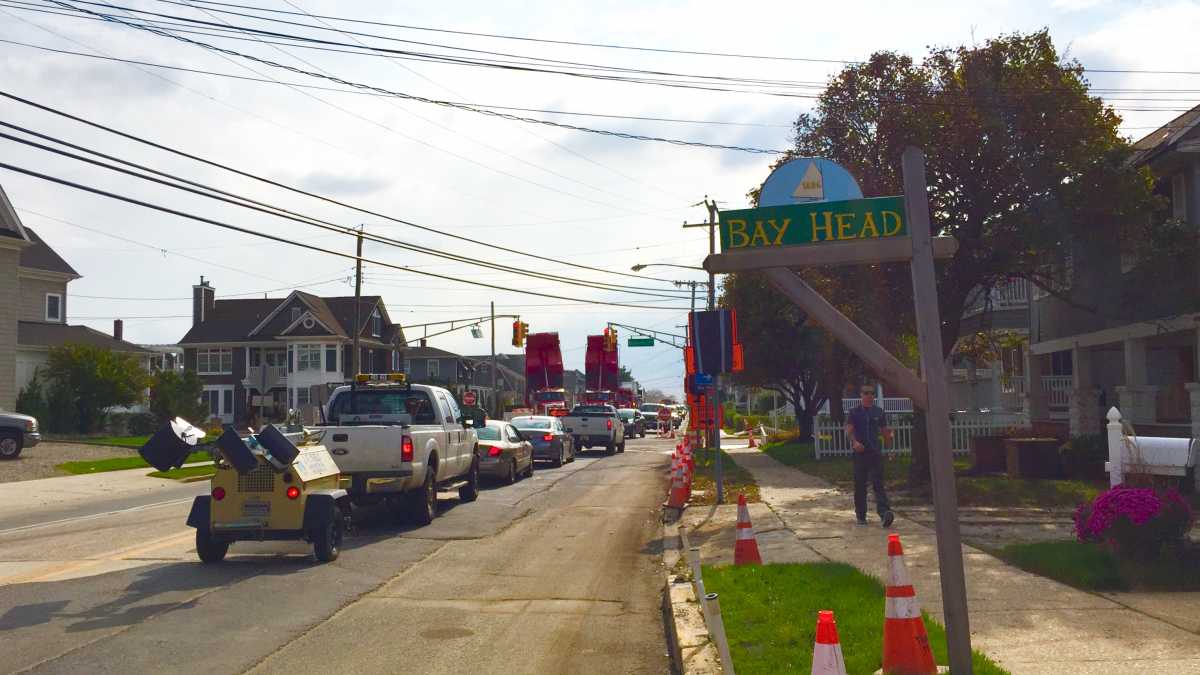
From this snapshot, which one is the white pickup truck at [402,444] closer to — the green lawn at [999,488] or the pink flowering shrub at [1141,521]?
the green lawn at [999,488]

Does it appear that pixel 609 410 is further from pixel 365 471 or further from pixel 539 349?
pixel 365 471

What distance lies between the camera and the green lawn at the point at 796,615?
6.94 m

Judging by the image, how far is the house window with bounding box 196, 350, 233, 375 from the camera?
2645 inches

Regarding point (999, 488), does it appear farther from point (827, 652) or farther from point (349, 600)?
point (827, 652)

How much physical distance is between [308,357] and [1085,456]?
50906 millimetres

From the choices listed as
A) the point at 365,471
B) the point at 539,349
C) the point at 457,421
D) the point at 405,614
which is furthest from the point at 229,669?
the point at 539,349

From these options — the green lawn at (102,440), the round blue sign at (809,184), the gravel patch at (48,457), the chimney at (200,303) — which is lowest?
the gravel patch at (48,457)

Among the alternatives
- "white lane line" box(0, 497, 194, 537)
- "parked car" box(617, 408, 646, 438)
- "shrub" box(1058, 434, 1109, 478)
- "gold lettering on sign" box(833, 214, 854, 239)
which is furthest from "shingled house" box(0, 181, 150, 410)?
"gold lettering on sign" box(833, 214, 854, 239)

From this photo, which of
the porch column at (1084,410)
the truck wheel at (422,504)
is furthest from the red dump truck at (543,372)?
the truck wheel at (422,504)

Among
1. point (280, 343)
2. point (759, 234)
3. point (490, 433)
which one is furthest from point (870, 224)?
point (280, 343)

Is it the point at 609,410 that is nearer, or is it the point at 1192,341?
the point at 1192,341

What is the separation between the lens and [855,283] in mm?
19188

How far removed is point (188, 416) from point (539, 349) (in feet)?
47.8

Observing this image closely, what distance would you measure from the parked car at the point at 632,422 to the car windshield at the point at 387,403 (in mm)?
36656
